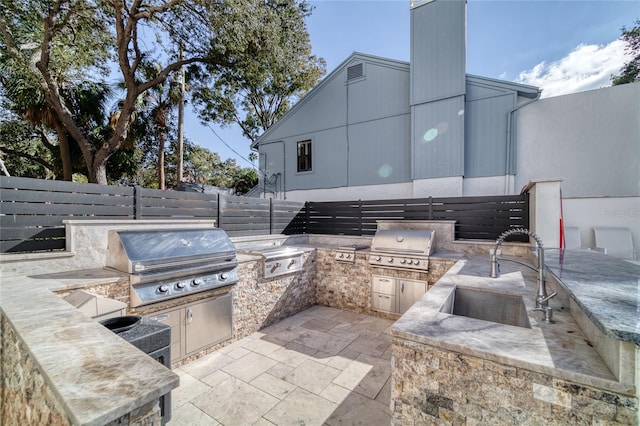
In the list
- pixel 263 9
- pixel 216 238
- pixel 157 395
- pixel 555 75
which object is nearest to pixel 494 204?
pixel 555 75

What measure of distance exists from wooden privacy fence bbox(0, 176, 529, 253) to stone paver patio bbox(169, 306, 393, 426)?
Answer: 2289 millimetres

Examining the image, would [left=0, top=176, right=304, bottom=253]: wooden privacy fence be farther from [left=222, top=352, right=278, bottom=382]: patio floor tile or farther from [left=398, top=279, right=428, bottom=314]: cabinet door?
[left=398, top=279, right=428, bottom=314]: cabinet door

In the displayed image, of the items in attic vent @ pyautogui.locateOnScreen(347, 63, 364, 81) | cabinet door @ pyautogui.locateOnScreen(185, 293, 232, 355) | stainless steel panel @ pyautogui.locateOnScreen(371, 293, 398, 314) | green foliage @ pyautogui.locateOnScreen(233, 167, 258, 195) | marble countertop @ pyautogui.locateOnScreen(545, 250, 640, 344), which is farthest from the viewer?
green foliage @ pyautogui.locateOnScreen(233, 167, 258, 195)

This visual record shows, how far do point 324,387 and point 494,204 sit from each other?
438 centimetres

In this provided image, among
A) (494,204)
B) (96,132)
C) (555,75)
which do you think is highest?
(555,75)

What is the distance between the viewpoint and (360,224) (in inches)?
249

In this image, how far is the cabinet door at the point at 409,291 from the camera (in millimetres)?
4332

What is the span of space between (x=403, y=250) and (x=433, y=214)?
4.67 feet

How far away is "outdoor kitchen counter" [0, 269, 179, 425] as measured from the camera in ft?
2.40

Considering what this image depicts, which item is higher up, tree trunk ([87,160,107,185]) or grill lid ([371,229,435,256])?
tree trunk ([87,160,107,185])

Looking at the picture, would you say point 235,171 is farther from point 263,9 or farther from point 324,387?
point 324,387

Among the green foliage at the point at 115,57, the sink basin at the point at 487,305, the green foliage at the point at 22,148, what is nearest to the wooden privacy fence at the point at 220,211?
the sink basin at the point at 487,305

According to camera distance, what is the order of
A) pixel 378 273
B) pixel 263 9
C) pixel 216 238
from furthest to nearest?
1. pixel 263 9
2. pixel 378 273
3. pixel 216 238

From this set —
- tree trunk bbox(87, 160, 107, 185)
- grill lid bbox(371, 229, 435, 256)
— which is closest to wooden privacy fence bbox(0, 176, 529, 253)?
grill lid bbox(371, 229, 435, 256)
